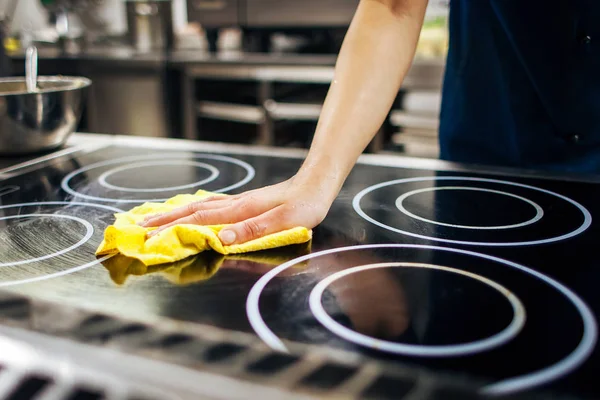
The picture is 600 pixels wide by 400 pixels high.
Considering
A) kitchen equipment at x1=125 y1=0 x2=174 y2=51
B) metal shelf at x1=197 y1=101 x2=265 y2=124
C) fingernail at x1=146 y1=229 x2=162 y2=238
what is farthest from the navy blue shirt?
kitchen equipment at x1=125 y1=0 x2=174 y2=51

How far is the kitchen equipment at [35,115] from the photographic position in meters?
0.80

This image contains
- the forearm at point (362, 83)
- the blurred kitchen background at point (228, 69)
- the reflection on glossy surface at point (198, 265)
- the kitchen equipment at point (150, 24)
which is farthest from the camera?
the kitchen equipment at point (150, 24)

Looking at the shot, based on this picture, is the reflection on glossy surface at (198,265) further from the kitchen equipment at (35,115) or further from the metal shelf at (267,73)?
the metal shelf at (267,73)

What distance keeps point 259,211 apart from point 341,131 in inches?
6.5

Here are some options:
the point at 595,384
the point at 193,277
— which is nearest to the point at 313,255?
the point at 193,277

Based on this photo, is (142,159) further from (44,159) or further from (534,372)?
(534,372)

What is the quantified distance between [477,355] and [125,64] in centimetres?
252

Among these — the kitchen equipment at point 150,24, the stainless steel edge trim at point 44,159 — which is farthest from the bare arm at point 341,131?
the kitchen equipment at point 150,24

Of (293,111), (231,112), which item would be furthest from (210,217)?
(231,112)

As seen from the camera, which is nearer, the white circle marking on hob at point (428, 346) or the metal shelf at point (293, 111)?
the white circle marking on hob at point (428, 346)

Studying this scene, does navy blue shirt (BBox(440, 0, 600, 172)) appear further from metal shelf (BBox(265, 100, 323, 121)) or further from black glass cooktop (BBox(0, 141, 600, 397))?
metal shelf (BBox(265, 100, 323, 121))

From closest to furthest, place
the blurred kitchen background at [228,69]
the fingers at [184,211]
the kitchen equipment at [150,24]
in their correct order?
the fingers at [184,211] < the blurred kitchen background at [228,69] < the kitchen equipment at [150,24]

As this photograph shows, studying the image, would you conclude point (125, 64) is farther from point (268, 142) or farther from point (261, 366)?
point (261, 366)

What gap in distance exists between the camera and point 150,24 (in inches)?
109
